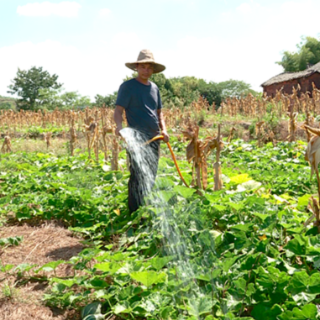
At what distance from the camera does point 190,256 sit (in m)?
2.80

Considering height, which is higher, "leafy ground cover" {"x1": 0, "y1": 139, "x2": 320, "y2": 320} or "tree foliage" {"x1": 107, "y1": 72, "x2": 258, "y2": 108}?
"tree foliage" {"x1": 107, "y1": 72, "x2": 258, "y2": 108}

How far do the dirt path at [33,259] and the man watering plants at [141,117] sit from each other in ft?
2.73

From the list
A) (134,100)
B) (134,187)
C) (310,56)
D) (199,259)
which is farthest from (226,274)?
(310,56)

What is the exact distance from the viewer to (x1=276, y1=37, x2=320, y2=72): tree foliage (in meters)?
38.1

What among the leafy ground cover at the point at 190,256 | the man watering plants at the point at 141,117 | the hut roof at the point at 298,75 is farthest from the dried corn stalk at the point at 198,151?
the hut roof at the point at 298,75

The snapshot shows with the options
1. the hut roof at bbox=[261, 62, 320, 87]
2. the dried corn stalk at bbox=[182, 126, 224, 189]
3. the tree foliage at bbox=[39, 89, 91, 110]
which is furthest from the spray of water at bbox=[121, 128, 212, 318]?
the tree foliage at bbox=[39, 89, 91, 110]

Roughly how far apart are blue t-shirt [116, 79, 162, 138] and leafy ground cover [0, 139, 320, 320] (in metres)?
0.66

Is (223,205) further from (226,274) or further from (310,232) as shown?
(226,274)

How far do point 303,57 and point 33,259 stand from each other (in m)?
39.6

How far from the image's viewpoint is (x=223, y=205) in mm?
3385

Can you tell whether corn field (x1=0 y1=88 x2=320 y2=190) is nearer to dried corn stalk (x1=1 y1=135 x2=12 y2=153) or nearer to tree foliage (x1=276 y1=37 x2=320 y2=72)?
dried corn stalk (x1=1 y1=135 x2=12 y2=153)

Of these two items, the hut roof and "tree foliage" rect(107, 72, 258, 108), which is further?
"tree foliage" rect(107, 72, 258, 108)

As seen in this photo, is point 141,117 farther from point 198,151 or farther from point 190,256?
point 190,256

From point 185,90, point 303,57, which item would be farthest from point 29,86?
point 303,57
